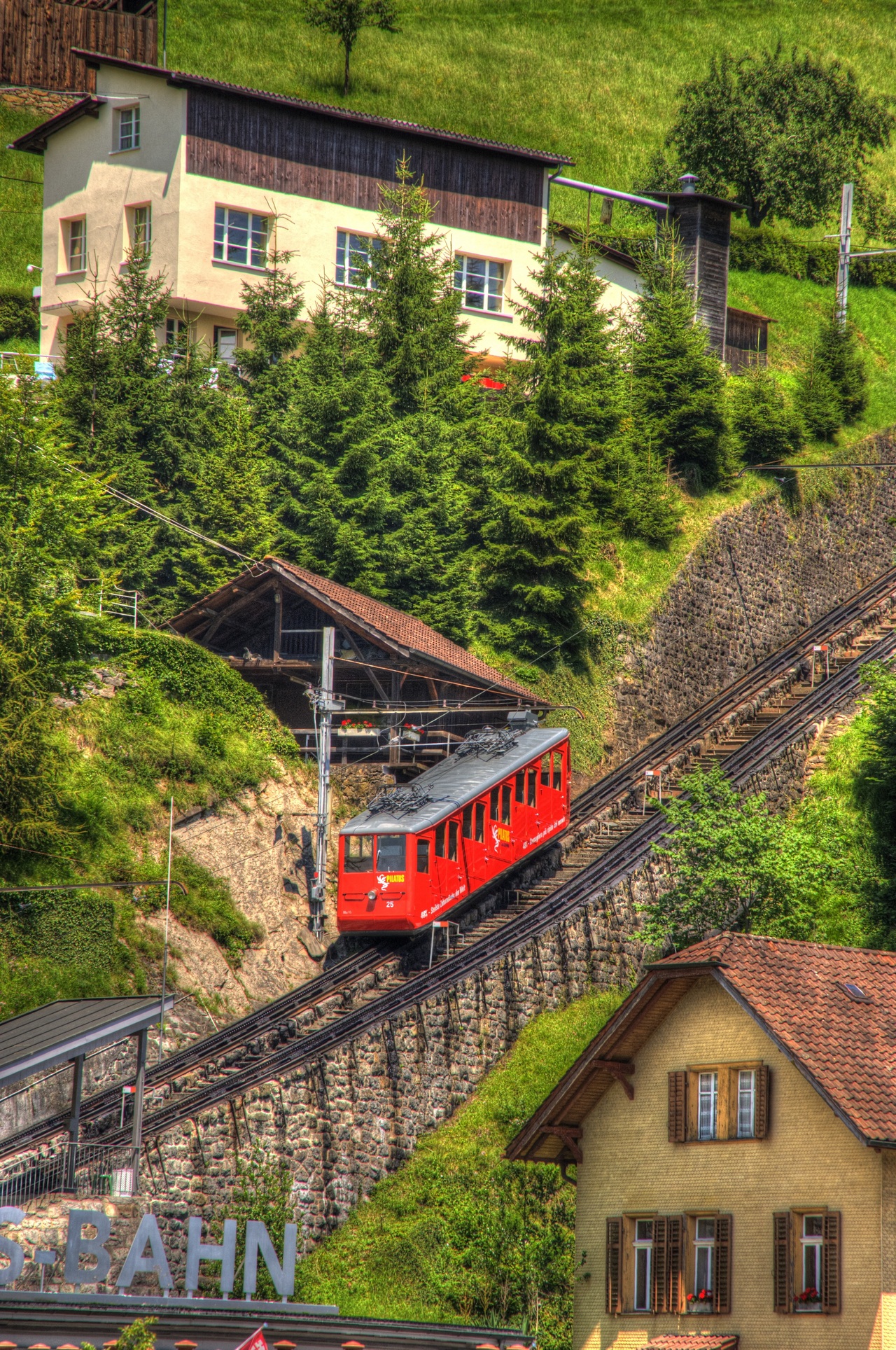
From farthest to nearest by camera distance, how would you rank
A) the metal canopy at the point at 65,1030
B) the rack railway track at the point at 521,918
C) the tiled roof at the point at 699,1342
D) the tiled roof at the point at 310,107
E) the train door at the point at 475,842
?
1. the tiled roof at the point at 310,107
2. the train door at the point at 475,842
3. the rack railway track at the point at 521,918
4. the tiled roof at the point at 699,1342
5. the metal canopy at the point at 65,1030

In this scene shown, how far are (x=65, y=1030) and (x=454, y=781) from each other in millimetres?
17619

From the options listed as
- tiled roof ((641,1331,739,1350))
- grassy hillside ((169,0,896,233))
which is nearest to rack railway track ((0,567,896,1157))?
tiled roof ((641,1331,739,1350))

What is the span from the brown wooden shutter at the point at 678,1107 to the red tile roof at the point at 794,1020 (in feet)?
3.21

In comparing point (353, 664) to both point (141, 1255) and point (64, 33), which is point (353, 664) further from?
point (64, 33)

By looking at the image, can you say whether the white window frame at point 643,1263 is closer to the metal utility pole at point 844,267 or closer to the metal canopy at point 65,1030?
the metal canopy at point 65,1030

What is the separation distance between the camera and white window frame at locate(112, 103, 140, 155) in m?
60.9

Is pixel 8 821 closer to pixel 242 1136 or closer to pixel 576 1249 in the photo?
pixel 242 1136

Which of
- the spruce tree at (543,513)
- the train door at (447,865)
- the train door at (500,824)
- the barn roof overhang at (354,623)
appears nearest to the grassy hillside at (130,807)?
the barn roof overhang at (354,623)

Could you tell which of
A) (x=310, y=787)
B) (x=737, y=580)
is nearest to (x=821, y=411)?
(x=737, y=580)

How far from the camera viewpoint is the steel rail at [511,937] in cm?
3155

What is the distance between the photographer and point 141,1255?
2191 cm

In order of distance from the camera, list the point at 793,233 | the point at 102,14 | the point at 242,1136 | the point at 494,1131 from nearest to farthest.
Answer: the point at 242,1136 → the point at 494,1131 → the point at 102,14 → the point at 793,233

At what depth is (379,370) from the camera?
5688 cm

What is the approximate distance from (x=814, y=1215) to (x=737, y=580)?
39.9 meters
